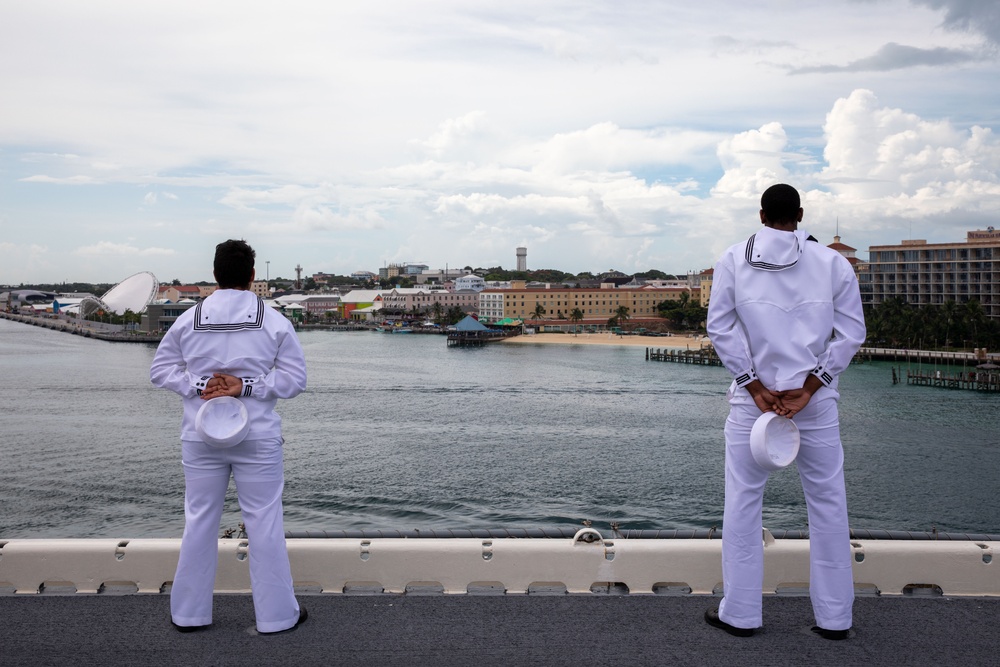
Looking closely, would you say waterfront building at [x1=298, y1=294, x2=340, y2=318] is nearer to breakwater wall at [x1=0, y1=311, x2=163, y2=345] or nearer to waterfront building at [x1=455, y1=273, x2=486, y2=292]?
waterfront building at [x1=455, y1=273, x2=486, y2=292]

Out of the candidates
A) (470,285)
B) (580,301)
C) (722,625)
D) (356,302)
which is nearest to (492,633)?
(722,625)

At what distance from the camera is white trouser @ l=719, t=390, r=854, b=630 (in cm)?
288

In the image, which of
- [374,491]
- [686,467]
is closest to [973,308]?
[686,467]

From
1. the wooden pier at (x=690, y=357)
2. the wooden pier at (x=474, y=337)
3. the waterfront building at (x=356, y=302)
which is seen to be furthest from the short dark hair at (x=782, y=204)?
the waterfront building at (x=356, y=302)

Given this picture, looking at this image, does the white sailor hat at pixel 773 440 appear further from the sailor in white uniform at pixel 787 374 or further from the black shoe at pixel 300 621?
the black shoe at pixel 300 621

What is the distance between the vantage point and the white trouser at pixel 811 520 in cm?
288

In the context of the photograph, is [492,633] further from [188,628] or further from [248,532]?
[188,628]

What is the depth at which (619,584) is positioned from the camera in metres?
3.36

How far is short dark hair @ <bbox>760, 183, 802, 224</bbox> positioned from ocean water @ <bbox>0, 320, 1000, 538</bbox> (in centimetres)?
806

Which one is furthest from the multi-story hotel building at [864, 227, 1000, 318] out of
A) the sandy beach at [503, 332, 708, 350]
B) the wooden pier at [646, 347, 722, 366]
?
the wooden pier at [646, 347, 722, 366]

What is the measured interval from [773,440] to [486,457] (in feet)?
66.2

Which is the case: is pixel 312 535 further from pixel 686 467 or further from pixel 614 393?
pixel 614 393

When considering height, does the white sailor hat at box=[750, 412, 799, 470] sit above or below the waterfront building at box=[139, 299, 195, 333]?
above

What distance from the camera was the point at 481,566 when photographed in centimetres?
332
